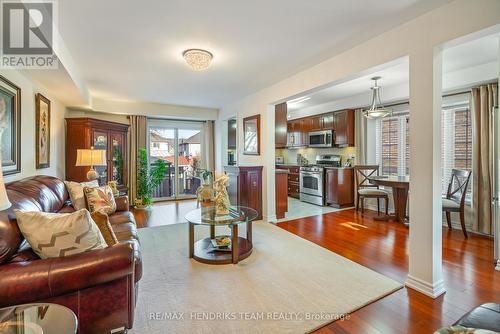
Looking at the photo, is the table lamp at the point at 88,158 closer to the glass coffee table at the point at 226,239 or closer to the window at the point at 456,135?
the glass coffee table at the point at 226,239

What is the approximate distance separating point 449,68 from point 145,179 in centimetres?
606

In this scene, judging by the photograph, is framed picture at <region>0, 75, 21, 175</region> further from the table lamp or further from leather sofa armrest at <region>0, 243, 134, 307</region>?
leather sofa armrest at <region>0, 243, 134, 307</region>

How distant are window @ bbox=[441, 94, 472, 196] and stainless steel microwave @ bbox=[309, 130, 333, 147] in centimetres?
226

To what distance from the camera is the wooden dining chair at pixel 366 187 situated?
4664mm

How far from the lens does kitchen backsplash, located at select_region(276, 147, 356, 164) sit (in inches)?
237

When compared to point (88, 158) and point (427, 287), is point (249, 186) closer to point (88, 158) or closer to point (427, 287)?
point (88, 158)

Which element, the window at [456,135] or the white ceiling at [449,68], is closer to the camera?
the white ceiling at [449,68]

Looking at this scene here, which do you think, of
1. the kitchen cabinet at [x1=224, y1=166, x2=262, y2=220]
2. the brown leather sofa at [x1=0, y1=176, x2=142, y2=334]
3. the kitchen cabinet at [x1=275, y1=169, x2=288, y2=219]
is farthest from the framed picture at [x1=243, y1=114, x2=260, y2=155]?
the brown leather sofa at [x1=0, y1=176, x2=142, y2=334]

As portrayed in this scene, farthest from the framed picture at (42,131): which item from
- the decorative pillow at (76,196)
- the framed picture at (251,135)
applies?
the framed picture at (251,135)

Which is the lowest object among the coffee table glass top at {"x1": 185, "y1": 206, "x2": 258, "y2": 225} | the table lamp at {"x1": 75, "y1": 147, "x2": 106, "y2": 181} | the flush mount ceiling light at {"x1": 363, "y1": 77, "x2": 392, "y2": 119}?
the coffee table glass top at {"x1": 185, "y1": 206, "x2": 258, "y2": 225}

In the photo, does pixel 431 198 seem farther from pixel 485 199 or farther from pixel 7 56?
pixel 7 56

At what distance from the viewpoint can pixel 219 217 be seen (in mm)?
2822

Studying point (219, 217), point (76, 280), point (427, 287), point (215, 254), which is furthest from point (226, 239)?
point (427, 287)

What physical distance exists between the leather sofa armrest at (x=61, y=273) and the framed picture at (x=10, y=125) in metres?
1.69
